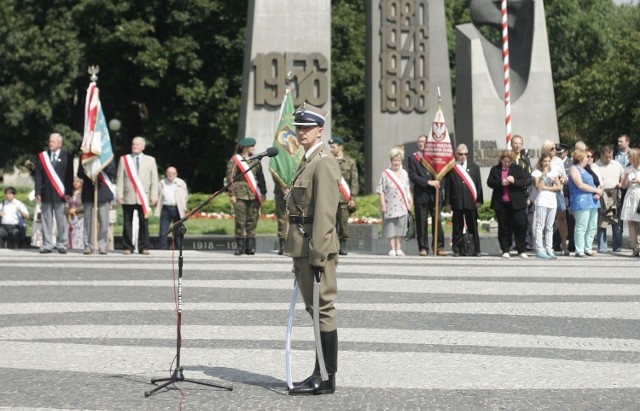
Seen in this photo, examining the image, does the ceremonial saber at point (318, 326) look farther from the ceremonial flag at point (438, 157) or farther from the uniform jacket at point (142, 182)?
the ceremonial flag at point (438, 157)

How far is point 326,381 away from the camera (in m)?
7.53

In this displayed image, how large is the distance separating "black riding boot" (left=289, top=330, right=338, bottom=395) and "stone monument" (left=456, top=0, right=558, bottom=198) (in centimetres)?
2433

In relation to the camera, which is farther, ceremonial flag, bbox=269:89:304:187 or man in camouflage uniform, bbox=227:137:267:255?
man in camouflage uniform, bbox=227:137:267:255

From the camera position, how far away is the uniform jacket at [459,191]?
62.8 feet

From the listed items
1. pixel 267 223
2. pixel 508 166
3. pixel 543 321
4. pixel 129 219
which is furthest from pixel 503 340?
pixel 267 223

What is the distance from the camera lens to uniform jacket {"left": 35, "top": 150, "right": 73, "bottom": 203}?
18.9 meters

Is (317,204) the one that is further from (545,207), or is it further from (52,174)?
(52,174)

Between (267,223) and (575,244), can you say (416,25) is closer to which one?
(267,223)

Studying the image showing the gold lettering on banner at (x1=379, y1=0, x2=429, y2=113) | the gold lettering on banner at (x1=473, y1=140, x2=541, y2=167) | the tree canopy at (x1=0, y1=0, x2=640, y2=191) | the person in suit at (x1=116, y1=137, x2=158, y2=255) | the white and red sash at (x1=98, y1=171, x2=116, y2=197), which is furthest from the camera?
the tree canopy at (x1=0, y1=0, x2=640, y2=191)

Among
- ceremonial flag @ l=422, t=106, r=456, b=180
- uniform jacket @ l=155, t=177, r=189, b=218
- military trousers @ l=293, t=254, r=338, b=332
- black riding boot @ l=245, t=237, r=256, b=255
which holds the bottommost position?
military trousers @ l=293, t=254, r=338, b=332

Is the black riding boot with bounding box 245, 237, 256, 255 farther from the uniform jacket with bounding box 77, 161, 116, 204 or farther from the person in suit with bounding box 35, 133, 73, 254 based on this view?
the person in suit with bounding box 35, 133, 73, 254

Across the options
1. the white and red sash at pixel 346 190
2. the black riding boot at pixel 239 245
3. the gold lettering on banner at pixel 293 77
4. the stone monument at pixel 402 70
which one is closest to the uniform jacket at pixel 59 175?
the black riding boot at pixel 239 245

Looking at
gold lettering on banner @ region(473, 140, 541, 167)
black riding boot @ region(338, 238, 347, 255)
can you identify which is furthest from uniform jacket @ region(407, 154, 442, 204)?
gold lettering on banner @ region(473, 140, 541, 167)

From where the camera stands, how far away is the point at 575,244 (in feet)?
62.8
